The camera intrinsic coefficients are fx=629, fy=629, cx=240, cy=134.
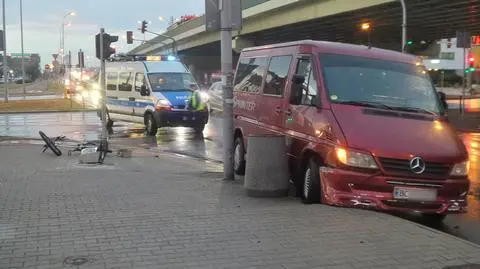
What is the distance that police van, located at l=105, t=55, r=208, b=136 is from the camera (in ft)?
64.3

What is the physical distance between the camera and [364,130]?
295 inches

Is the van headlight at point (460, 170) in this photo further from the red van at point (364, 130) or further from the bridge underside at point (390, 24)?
the bridge underside at point (390, 24)

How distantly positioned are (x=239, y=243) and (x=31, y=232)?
2.13 meters

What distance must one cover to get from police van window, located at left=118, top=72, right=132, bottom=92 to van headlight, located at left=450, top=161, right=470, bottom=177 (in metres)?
15.0

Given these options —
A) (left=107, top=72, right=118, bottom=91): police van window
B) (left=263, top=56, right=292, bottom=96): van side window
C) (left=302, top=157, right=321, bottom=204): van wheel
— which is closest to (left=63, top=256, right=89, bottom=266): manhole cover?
(left=302, top=157, right=321, bottom=204): van wheel

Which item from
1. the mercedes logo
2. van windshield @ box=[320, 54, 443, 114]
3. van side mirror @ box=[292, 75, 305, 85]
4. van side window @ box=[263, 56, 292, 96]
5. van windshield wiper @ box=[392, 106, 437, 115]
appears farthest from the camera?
van side window @ box=[263, 56, 292, 96]

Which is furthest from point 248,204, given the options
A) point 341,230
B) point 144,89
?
point 144,89

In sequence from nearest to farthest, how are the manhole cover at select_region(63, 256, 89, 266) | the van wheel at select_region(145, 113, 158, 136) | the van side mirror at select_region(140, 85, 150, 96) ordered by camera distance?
1. the manhole cover at select_region(63, 256, 89, 266)
2. the van wheel at select_region(145, 113, 158, 136)
3. the van side mirror at select_region(140, 85, 150, 96)

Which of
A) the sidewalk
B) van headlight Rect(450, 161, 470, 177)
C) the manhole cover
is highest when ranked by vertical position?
van headlight Rect(450, 161, 470, 177)

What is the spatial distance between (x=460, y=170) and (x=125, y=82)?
15526 millimetres

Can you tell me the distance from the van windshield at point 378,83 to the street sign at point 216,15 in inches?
74.9

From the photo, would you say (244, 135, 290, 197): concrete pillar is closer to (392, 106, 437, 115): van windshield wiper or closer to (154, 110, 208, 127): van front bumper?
(392, 106, 437, 115): van windshield wiper

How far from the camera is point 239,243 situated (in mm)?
5934

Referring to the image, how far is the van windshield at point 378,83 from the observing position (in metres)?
8.23
